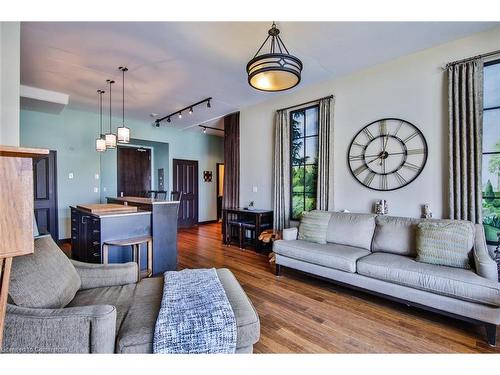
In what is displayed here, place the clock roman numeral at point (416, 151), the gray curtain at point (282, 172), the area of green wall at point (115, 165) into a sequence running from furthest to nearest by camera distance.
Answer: the area of green wall at point (115, 165), the gray curtain at point (282, 172), the clock roman numeral at point (416, 151)

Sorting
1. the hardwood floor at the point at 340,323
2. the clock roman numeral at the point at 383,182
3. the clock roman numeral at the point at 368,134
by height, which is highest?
the clock roman numeral at the point at 368,134

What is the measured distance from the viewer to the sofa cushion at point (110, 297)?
1.59 metres

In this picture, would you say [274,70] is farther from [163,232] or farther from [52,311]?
[163,232]

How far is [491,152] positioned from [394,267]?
164 cm

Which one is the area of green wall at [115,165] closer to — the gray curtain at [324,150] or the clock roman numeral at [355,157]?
the gray curtain at [324,150]

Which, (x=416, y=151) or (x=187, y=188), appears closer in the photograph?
(x=416, y=151)

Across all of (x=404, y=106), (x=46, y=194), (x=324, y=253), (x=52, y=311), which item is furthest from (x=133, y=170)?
(x=404, y=106)

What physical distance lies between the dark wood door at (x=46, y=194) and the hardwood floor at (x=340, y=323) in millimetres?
4329

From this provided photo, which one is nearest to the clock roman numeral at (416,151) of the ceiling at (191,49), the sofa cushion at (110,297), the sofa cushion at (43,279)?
the ceiling at (191,49)

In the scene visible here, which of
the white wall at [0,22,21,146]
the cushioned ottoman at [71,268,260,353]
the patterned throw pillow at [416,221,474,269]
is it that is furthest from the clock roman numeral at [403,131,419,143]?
the white wall at [0,22,21,146]

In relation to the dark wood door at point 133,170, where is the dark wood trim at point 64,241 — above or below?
below

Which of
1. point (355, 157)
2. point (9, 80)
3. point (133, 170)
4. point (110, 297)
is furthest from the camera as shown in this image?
point (133, 170)

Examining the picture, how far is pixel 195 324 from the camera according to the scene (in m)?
1.33
